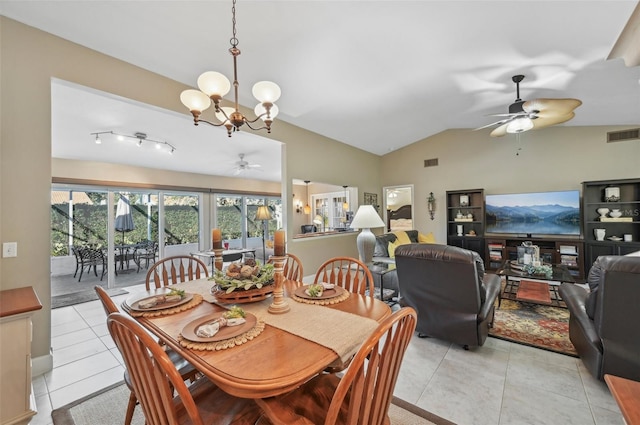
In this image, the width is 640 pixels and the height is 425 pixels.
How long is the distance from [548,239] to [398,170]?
3.55m

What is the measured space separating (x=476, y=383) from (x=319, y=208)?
24.9 feet

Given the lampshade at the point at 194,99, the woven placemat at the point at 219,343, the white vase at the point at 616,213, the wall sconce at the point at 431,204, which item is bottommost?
the woven placemat at the point at 219,343

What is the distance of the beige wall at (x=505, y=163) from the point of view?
16.1ft

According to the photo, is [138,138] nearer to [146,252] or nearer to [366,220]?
[146,252]

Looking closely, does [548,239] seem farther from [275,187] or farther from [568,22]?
[275,187]

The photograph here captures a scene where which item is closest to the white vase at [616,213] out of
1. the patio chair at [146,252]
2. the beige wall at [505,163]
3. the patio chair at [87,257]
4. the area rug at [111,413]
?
the beige wall at [505,163]

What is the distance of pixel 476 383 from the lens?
6.79 feet

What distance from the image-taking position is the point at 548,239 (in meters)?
5.18

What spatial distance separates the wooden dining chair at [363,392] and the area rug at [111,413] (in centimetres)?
77

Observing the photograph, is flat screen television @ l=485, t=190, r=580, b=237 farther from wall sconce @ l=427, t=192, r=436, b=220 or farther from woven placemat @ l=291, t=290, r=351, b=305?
woven placemat @ l=291, t=290, r=351, b=305

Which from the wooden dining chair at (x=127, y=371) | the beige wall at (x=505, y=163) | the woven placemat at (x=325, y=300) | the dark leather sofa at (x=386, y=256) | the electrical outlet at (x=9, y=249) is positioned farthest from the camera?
the beige wall at (x=505, y=163)

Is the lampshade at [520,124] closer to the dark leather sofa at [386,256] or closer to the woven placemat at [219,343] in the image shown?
the dark leather sofa at [386,256]

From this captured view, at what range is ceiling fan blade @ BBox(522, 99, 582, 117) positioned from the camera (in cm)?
308

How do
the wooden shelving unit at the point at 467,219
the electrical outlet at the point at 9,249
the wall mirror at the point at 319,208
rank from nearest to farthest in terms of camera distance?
the electrical outlet at the point at 9,249 < the wooden shelving unit at the point at 467,219 < the wall mirror at the point at 319,208
